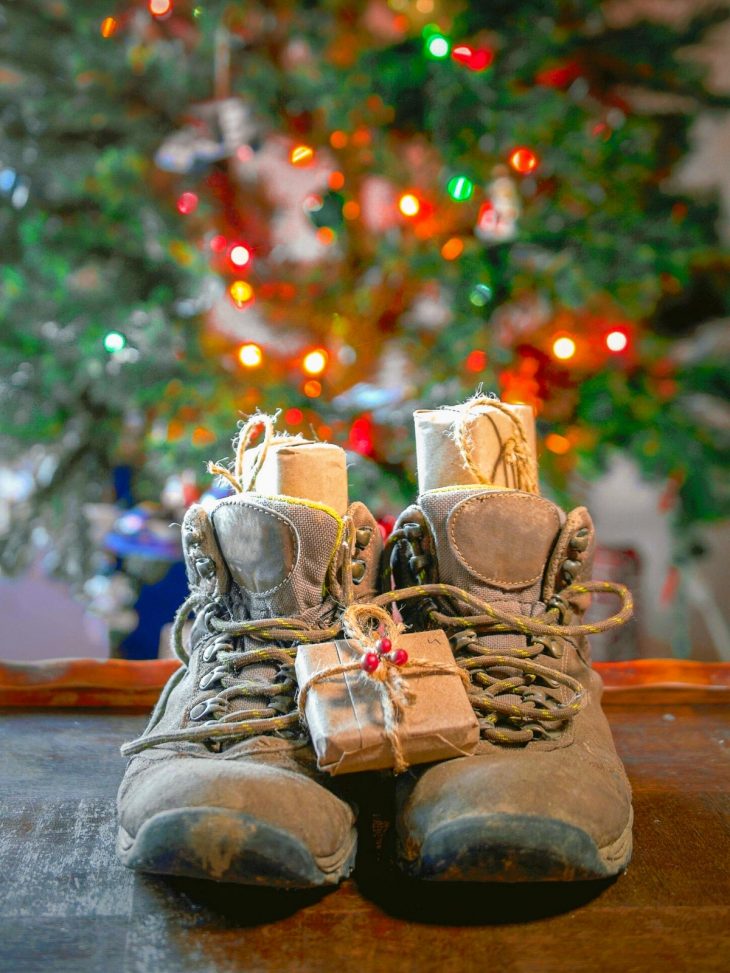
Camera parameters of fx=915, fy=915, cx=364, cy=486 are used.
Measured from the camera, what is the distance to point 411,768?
67 cm

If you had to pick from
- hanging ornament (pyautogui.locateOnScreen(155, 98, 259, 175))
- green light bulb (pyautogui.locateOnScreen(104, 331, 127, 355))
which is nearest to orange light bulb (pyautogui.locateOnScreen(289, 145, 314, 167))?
hanging ornament (pyautogui.locateOnScreen(155, 98, 259, 175))

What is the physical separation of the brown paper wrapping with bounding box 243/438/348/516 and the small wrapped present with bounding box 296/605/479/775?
0.16 meters

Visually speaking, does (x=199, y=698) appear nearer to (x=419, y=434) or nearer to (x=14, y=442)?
(x=419, y=434)

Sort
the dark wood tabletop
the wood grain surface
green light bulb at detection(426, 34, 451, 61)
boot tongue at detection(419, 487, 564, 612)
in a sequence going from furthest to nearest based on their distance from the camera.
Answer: green light bulb at detection(426, 34, 451, 61) → the wood grain surface → boot tongue at detection(419, 487, 564, 612) → the dark wood tabletop

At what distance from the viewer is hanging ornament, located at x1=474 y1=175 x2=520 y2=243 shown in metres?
1.81

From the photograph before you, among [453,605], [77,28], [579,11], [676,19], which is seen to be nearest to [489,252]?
[579,11]

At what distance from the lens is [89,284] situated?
187cm

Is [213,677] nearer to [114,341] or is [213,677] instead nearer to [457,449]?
[457,449]

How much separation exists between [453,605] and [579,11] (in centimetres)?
159

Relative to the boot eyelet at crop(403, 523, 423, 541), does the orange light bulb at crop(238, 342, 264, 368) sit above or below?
above

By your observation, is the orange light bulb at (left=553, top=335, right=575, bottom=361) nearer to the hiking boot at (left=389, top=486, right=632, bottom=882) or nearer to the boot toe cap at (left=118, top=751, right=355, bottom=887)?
the hiking boot at (left=389, top=486, right=632, bottom=882)

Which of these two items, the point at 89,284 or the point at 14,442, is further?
the point at 14,442

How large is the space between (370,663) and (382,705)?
31 mm

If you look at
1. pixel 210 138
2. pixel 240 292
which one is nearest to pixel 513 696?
pixel 240 292
